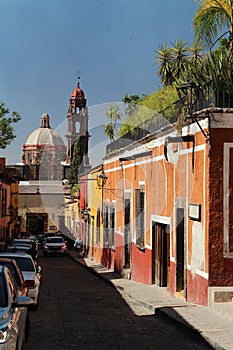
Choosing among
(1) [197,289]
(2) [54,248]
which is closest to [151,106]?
(1) [197,289]

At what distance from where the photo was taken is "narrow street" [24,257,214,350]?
1080 centimetres

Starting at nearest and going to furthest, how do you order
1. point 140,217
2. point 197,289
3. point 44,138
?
point 197,289
point 140,217
point 44,138

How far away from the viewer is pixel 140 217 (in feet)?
74.9

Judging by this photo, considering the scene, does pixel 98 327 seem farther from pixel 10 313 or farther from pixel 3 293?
pixel 10 313

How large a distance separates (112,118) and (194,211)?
78.2 feet

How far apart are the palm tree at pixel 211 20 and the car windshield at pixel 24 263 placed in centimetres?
784

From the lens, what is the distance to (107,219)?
3222 cm

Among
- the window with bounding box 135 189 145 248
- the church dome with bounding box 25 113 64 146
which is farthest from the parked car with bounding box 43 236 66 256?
the church dome with bounding box 25 113 64 146

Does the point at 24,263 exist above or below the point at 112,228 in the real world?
below

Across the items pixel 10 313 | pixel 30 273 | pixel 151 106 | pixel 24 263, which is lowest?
pixel 30 273

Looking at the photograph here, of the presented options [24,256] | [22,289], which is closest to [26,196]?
[24,256]

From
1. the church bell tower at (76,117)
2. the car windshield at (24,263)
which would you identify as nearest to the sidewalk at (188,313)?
the car windshield at (24,263)

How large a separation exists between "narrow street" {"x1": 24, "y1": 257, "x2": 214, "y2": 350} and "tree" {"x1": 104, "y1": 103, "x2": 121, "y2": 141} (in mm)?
19604

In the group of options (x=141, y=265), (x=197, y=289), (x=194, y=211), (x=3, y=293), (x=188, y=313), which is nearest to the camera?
(x=3, y=293)
